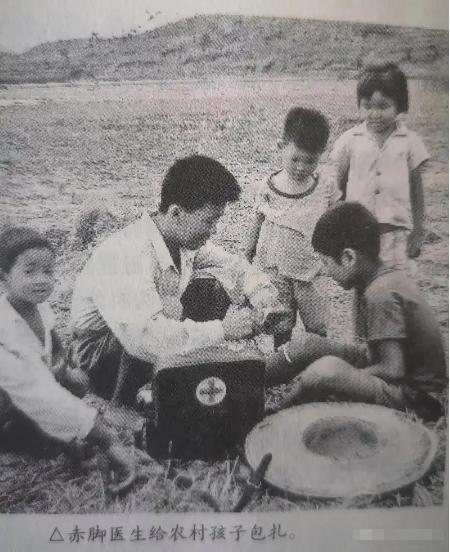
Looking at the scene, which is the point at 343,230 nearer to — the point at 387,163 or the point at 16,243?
the point at 387,163

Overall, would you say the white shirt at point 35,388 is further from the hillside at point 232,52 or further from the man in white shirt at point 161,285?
the hillside at point 232,52

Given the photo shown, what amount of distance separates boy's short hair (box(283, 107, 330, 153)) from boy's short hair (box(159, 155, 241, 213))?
9 cm

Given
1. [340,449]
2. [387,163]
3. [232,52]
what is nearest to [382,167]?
[387,163]

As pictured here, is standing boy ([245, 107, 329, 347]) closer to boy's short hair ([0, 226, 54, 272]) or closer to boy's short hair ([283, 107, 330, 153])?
boy's short hair ([283, 107, 330, 153])

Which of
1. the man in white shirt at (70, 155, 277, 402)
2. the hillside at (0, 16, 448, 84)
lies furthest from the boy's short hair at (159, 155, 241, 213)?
the hillside at (0, 16, 448, 84)

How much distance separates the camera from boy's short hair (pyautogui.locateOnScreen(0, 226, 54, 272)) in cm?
75

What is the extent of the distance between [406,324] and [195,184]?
1.00 ft

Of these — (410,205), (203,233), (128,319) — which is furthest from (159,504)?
(410,205)

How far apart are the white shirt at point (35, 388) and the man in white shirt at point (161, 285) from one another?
0.12ft

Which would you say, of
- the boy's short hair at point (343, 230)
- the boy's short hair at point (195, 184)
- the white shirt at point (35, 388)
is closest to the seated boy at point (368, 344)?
the boy's short hair at point (343, 230)

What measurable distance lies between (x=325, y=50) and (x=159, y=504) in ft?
1.88

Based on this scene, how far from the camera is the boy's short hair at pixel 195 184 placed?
2.48 ft

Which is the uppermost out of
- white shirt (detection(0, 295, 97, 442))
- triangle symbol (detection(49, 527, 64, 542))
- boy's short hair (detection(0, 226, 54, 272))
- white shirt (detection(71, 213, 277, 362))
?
boy's short hair (detection(0, 226, 54, 272))

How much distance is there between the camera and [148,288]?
2.46 ft
